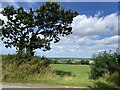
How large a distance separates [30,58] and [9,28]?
21.3 feet

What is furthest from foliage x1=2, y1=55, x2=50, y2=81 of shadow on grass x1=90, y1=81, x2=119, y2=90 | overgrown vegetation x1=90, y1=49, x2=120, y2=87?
shadow on grass x1=90, y1=81, x2=119, y2=90

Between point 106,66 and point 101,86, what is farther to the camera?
point 106,66

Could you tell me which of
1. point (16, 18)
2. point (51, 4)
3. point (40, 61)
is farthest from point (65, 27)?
point (40, 61)

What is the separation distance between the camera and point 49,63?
20.3 meters

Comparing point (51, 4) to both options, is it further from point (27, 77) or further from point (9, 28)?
point (27, 77)

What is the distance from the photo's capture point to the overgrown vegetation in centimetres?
1822

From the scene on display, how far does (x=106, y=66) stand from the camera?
1888 centimetres

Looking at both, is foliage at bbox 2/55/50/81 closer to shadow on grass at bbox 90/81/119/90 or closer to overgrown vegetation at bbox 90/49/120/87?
overgrown vegetation at bbox 90/49/120/87

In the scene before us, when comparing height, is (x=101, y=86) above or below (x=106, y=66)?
below

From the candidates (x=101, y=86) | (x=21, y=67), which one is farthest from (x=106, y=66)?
(x=21, y=67)

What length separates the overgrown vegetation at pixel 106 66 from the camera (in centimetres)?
1822

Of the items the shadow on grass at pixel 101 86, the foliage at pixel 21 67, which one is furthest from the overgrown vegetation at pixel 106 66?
the foliage at pixel 21 67

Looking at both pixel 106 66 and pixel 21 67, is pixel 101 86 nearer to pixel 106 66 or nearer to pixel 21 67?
pixel 106 66

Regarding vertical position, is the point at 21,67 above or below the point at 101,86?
above
